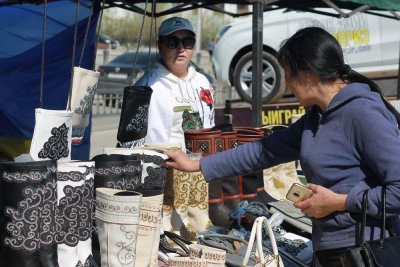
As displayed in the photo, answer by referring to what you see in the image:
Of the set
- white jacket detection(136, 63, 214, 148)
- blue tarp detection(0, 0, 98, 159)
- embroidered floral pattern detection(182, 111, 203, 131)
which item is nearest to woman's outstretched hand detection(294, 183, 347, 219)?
white jacket detection(136, 63, 214, 148)

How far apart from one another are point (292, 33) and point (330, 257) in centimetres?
794

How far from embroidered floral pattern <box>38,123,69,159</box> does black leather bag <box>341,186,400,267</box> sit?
102cm

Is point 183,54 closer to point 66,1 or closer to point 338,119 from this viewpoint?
point 338,119

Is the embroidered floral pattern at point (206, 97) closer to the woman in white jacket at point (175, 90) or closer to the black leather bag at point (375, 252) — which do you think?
the woman in white jacket at point (175, 90)

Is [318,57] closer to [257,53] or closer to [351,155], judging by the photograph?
[351,155]

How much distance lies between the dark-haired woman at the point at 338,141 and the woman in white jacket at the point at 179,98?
3.32 feet

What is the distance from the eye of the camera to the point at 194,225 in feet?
11.0

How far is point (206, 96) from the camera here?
156 inches

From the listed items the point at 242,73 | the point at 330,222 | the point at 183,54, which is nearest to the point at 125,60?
the point at 242,73

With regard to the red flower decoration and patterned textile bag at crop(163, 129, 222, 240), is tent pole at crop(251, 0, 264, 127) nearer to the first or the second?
the red flower decoration

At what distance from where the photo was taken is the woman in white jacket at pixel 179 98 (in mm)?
3363

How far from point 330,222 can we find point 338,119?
355 millimetres

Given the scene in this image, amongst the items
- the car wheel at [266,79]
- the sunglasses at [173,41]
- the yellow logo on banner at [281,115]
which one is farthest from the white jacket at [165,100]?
the car wheel at [266,79]

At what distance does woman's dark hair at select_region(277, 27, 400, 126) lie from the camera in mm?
2260
